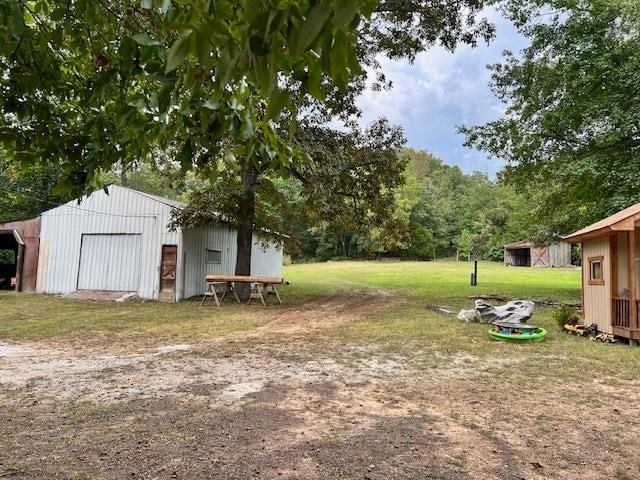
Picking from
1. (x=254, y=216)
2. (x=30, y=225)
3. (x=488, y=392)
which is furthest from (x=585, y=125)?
(x=30, y=225)

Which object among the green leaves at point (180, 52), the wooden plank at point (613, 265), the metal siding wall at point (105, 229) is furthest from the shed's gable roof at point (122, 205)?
the green leaves at point (180, 52)

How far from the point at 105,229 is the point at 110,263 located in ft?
3.93

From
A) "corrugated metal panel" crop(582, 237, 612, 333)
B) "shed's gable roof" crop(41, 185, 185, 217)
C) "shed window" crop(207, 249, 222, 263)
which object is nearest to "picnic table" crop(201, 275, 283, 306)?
"shed window" crop(207, 249, 222, 263)

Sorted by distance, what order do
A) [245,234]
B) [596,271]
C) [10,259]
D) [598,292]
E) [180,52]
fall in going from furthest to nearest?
1. [10,259]
2. [245,234]
3. [596,271]
4. [598,292]
5. [180,52]

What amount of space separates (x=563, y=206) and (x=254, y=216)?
36.3 feet

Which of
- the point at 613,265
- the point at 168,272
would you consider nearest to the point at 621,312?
the point at 613,265

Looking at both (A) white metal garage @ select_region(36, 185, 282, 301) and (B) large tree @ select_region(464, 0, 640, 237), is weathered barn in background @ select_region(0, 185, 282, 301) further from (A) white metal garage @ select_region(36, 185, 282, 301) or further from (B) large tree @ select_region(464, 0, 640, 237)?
(B) large tree @ select_region(464, 0, 640, 237)

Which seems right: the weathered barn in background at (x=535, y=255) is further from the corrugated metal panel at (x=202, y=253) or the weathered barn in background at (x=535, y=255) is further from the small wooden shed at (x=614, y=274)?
the small wooden shed at (x=614, y=274)

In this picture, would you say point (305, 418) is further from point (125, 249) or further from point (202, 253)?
point (125, 249)

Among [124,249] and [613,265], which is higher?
[124,249]

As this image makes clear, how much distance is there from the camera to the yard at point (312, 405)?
3.01 metres

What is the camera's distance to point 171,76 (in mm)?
1555

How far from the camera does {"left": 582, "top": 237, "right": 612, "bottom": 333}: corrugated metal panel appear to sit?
8695 millimetres

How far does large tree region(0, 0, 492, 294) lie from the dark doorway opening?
15.9 m
